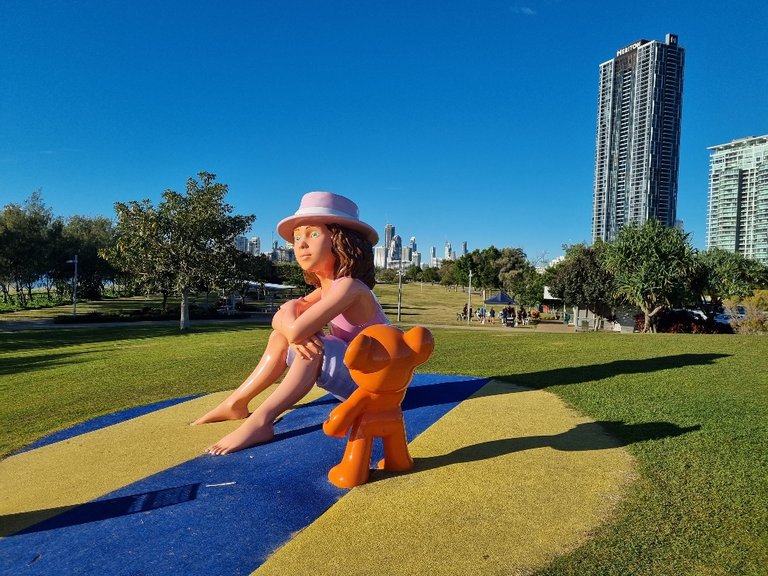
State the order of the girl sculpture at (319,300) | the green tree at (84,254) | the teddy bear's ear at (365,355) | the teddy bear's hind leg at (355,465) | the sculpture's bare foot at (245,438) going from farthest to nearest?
the green tree at (84,254) → the girl sculpture at (319,300) → the sculpture's bare foot at (245,438) → the teddy bear's hind leg at (355,465) → the teddy bear's ear at (365,355)

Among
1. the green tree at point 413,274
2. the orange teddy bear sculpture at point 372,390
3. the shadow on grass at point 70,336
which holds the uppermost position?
the green tree at point 413,274

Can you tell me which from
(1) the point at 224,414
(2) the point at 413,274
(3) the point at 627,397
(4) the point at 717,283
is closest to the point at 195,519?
(1) the point at 224,414

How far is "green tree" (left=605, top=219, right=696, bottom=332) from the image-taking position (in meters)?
22.5

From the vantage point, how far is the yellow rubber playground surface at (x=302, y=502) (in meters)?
3.57

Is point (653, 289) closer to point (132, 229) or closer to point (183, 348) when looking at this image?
point (183, 348)

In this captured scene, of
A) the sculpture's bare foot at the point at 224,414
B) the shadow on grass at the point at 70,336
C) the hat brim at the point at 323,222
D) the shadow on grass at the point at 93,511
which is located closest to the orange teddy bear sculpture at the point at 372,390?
the shadow on grass at the point at 93,511

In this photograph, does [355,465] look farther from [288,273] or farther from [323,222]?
[288,273]

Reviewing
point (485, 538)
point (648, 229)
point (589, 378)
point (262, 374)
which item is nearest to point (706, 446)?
point (485, 538)

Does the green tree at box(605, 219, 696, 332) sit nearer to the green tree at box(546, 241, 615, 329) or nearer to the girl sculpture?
the green tree at box(546, 241, 615, 329)

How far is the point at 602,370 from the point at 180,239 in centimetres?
1872

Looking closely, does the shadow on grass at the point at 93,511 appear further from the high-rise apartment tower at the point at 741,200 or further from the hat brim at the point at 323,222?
the high-rise apartment tower at the point at 741,200

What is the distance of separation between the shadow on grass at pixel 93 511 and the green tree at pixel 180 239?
19.3 meters

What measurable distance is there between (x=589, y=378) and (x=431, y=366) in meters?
3.55

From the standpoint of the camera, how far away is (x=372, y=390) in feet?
15.5
